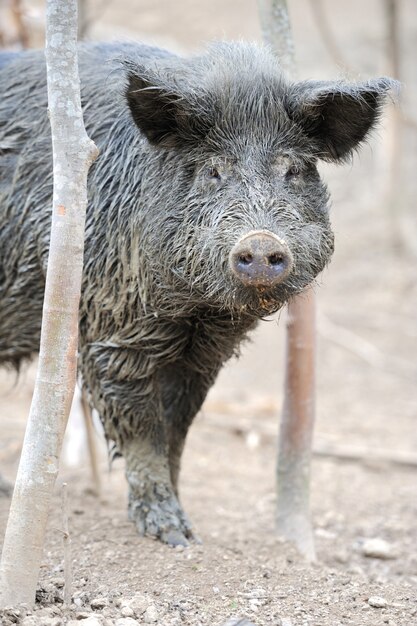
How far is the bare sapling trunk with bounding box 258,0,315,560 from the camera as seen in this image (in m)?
5.63

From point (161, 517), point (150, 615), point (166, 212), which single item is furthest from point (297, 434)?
point (150, 615)

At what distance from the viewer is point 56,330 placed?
11.3 feet

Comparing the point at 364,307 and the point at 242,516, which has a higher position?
A: the point at 364,307

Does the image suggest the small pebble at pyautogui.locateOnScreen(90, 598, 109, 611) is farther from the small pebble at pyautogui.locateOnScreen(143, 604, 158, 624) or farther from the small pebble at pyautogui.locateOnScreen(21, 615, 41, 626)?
the small pebble at pyautogui.locateOnScreen(21, 615, 41, 626)

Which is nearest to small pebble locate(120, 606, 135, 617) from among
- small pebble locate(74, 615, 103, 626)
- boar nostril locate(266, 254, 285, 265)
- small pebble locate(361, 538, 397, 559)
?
small pebble locate(74, 615, 103, 626)

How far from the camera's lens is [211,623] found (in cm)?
369

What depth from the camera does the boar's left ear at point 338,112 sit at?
14.4ft

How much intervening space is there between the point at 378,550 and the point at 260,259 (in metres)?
2.93

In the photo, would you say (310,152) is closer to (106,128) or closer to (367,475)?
(106,128)

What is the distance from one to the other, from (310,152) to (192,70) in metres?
0.76

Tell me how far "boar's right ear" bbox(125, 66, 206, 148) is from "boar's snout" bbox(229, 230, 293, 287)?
81 cm

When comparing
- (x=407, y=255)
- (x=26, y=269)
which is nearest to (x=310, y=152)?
(x=26, y=269)

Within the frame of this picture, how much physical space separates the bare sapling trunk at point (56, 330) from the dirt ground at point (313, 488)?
28 cm

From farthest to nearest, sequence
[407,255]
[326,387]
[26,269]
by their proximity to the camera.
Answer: [407,255], [326,387], [26,269]
